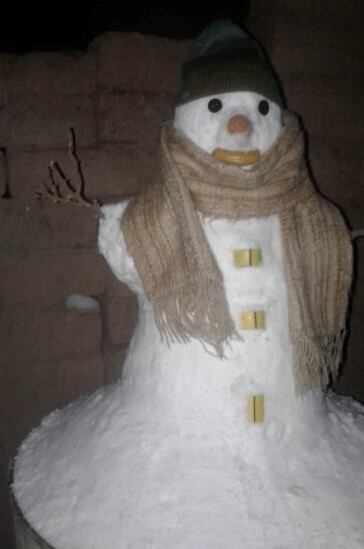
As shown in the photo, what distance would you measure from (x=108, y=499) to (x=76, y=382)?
0.51 m

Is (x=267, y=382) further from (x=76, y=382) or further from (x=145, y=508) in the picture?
(x=76, y=382)

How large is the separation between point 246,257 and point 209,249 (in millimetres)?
66

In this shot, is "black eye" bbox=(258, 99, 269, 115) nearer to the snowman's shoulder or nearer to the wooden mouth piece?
the wooden mouth piece

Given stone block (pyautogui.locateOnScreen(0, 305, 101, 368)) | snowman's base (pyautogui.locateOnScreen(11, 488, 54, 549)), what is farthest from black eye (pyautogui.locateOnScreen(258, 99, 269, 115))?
snowman's base (pyautogui.locateOnScreen(11, 488, 54, 549))

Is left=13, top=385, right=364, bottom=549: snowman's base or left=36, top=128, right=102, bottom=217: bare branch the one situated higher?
left=36, top=128, right=102, bottom=217: bare branch

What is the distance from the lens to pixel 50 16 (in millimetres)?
1002

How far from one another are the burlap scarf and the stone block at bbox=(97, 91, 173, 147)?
1.06 feet

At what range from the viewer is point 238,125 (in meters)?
0.81

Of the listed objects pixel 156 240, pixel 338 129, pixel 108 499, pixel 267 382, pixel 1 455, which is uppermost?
pixel 338 129

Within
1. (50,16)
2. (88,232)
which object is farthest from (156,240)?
(50,16)

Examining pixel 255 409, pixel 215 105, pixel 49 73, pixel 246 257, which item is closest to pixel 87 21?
pixel 49 73

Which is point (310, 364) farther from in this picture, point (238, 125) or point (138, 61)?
point (138, 61)

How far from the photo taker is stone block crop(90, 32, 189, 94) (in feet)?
3.77

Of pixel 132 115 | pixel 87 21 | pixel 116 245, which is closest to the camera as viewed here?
pixel 116 245
